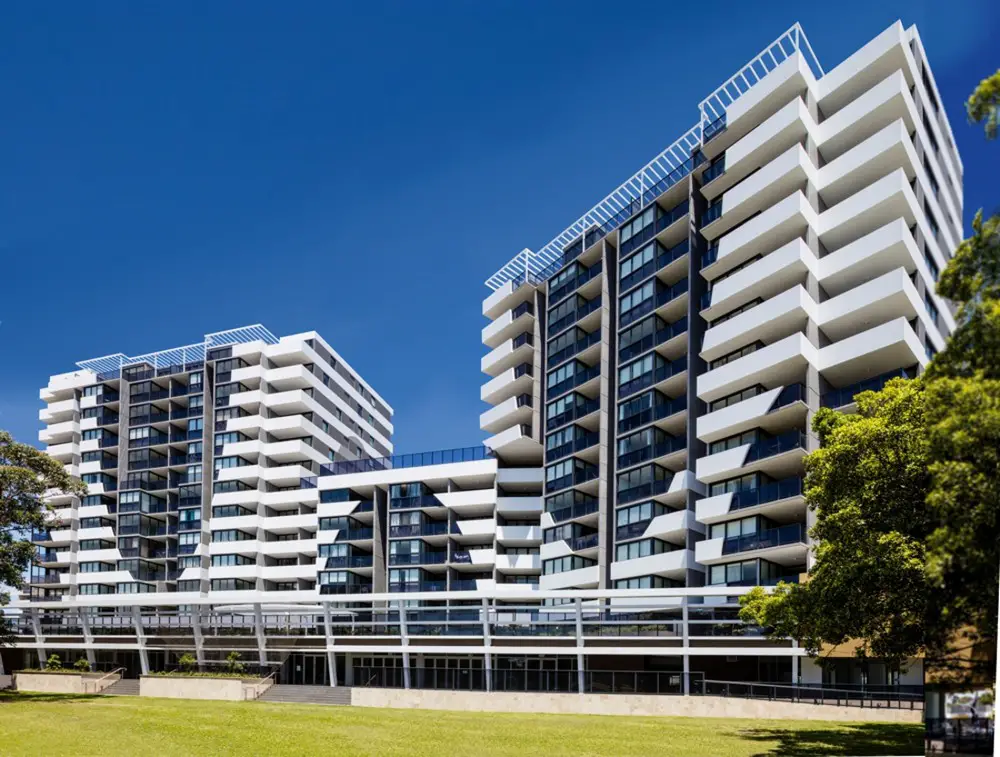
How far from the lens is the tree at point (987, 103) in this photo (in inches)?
527

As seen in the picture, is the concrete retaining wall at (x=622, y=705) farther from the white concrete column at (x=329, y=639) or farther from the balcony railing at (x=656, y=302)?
the balcony railing at (x=656, y=302)

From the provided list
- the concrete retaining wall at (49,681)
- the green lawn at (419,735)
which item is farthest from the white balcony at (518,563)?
the green lawn at (419,735)

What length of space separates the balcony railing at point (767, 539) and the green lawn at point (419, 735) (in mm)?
15615

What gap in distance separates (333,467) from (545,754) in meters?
73.3

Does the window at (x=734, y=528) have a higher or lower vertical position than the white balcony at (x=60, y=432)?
lower

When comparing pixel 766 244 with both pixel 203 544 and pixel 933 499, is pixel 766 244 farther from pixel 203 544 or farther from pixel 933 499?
pixel 203 544

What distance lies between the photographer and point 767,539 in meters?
54.8

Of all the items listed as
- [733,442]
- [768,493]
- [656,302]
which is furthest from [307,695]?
[656,302]

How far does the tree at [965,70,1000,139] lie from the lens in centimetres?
1339

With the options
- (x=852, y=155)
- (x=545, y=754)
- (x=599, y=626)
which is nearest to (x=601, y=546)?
(x=599, y=626)

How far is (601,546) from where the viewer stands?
70438mm

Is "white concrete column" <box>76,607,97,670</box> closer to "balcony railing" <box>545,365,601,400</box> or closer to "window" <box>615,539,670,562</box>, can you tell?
"balcony railing" <box>545,365,601,400</box>

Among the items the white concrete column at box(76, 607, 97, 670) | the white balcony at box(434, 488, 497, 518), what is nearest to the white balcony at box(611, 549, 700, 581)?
the white balcony at box(434, 488, 497, 518)

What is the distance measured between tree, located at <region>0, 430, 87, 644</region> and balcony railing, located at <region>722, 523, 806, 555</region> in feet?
129
